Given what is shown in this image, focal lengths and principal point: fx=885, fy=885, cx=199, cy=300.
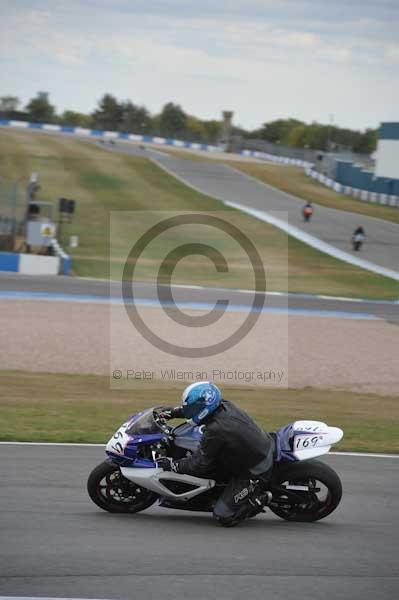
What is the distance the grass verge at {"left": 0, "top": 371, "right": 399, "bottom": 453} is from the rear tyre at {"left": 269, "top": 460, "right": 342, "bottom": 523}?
3.51 metres

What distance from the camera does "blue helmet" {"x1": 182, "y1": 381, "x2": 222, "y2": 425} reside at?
7480 mm

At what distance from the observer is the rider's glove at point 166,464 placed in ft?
25.1

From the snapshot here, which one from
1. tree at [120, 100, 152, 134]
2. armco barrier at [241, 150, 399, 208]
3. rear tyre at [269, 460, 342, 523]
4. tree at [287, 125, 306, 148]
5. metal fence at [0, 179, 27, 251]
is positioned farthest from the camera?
tree at [287, 125, 306, 148]

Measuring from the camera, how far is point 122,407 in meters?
13.6

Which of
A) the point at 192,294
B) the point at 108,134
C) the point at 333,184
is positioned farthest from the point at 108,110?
the point at 192,294

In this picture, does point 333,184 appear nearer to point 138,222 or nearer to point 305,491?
point 138,222

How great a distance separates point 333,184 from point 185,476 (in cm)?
5905

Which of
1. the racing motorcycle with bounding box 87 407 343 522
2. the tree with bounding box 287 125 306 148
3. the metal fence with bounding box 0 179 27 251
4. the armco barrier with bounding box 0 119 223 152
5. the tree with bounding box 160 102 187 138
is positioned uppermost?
the tree with bounding box 160 102 187 138

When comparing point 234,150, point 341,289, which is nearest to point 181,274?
point 341,289

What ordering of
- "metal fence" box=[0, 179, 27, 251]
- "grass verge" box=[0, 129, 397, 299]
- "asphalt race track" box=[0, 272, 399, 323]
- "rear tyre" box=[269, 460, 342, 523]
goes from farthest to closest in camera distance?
"grass verge" box=[0, 129, 397, 299]
"metal fence" box=[0, 179, 27, 251]
"asphalt race track" box=[0, 272, 399, 323]
"rear tyre" box=[269, 460, 342, 523]

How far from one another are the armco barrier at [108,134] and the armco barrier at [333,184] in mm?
6317

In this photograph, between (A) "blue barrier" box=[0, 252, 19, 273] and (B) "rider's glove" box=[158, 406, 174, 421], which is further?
(A) "blue barrier" box=[0, 252, 19, 273]

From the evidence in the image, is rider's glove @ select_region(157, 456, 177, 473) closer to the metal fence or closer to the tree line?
the metal fence

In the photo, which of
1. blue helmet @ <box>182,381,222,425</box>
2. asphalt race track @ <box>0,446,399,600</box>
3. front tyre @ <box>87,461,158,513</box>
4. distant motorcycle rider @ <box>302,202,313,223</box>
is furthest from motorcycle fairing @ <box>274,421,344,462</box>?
distant motorcycle rider @ <box>302,202,313,223</box>
